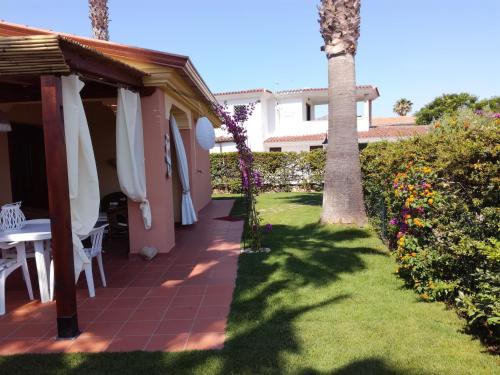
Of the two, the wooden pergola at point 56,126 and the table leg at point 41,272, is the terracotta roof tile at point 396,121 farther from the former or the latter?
the wooden pergola at point 56,126

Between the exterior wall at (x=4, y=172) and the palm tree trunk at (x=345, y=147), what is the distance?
715cm

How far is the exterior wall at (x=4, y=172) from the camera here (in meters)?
8.88

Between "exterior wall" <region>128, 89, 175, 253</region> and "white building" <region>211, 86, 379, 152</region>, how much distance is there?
23.0 metres

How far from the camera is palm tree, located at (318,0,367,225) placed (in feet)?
31.7

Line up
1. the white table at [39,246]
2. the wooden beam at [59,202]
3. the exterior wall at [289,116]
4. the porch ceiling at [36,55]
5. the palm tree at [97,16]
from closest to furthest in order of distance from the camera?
the porch ceiling at [36,55] → the wooden beam at [59,202] → the white table at [39,246] → the palm tree at [97,16] → the exterior wall at [289,116]

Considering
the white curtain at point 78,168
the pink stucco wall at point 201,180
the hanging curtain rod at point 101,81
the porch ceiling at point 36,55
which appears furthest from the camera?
the pink stucco wall at point 201,180

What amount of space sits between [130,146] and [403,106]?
5935cm

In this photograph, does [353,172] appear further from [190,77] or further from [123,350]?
[123,350]

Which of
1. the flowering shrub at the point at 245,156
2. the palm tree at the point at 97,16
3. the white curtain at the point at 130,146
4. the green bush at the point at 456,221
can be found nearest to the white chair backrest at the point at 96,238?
the white curtain at the point at 130,146

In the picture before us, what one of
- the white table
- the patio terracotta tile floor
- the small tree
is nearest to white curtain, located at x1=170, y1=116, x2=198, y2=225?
the patio terracotta tile floor

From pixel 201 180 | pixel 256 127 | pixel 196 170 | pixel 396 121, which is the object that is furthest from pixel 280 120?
pixel 396 121

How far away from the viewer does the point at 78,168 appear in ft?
16.3

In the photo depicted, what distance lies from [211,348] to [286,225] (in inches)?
269

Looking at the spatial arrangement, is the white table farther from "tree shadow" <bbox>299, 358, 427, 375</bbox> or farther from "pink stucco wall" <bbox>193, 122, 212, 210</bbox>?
"pink stucco wall" <bbox>193, 122, 212, 210</bbox>
